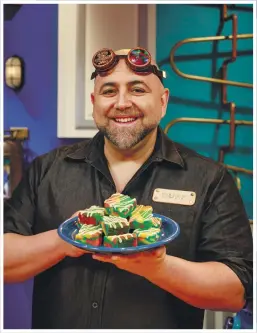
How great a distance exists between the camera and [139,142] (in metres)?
1.15

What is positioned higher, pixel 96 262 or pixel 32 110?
pixel 32 110

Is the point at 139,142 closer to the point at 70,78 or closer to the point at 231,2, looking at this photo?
the point at 70,78

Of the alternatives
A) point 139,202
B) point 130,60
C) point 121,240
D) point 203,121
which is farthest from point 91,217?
point 203,121

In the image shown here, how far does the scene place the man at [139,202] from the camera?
3.47 ft

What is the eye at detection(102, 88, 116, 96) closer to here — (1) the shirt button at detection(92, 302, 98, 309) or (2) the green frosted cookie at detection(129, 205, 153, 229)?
(2) the green frosted cookie at detection(129, 205, 153, 229)

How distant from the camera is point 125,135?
1099 millimetres

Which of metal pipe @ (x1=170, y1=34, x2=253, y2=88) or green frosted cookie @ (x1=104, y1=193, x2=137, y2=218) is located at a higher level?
metal pipe @ (x1=170, y1=34, x2=253, y2=88)

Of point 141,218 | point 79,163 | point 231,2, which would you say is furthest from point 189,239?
point 231,2

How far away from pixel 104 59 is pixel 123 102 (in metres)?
0.15

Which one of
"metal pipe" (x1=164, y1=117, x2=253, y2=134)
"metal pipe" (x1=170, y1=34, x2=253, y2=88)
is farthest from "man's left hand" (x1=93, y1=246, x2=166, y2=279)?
"metal pipe" (x1=170, y1=34, x2=253, y2=88)

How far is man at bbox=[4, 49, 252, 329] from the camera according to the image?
1.06 metres

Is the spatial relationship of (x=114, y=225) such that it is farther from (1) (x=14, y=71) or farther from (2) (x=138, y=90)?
(1) (x=14, y=71)

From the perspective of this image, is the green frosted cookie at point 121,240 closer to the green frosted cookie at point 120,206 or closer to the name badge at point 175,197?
the green frosted cookie at point 120,206

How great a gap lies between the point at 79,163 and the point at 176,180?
0.33 metres
